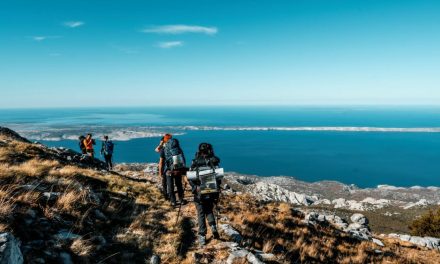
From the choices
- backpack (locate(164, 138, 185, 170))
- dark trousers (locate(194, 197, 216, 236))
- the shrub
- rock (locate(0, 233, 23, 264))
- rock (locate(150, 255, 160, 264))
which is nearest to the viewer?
rock (locate(0, 233, 23, 264))

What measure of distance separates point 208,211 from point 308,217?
9504 mm

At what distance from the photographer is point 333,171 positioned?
596 ft

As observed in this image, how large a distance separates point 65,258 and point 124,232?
2.34 m

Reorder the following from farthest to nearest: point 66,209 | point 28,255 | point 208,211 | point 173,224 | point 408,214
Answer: point 408,214 < point 173,224 < point 208,211 < point 66,209 < point 28,255

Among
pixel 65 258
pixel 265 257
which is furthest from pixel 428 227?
pixel 65 258

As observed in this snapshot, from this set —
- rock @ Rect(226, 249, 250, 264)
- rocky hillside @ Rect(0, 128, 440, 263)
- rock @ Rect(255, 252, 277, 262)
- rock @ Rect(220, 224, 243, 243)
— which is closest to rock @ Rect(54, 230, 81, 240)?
rocky hillside @ Rect(0, 128, 440, 263)

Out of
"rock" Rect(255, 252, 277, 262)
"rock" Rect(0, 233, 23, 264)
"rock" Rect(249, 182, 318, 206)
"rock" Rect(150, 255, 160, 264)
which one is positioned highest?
"rock" Rect(0, 233, 23, 264)

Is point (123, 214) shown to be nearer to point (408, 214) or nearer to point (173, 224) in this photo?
point (173, 224)

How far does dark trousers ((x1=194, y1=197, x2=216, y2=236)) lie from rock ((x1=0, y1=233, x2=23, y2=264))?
14.9 feet

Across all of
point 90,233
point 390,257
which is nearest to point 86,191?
point 90,233

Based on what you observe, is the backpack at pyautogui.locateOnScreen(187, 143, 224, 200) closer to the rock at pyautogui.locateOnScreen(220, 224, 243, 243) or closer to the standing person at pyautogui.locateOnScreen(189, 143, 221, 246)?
the standing person at pyautogui.locateOnScreen(189, 143, 221, 246)

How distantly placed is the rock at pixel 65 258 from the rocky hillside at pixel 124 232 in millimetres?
18

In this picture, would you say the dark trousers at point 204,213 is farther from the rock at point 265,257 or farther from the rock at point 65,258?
the rock at point 65,258

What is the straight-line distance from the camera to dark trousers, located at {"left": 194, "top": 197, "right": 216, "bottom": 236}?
830 cm
